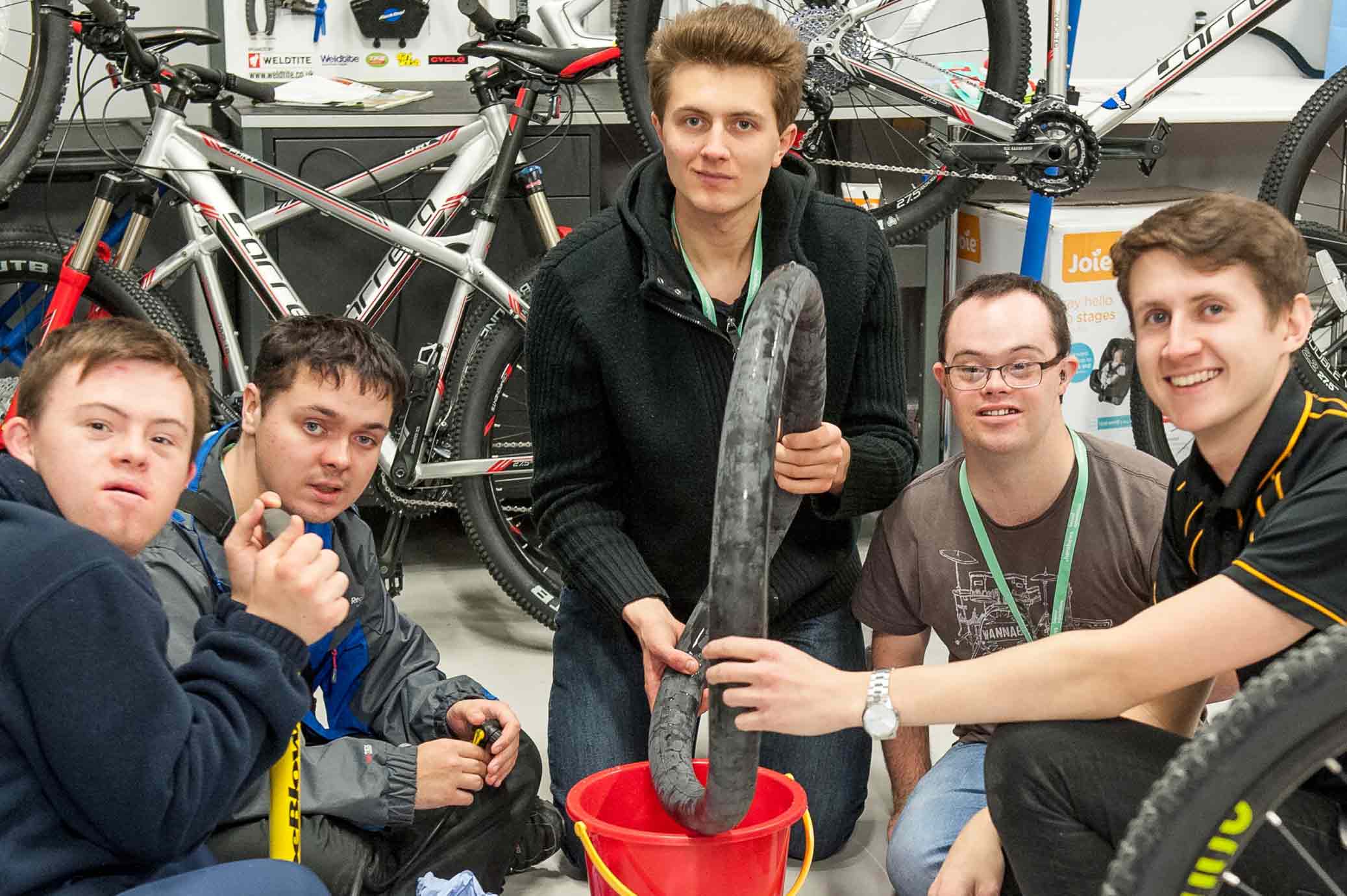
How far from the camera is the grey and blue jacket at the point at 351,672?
5.38ft

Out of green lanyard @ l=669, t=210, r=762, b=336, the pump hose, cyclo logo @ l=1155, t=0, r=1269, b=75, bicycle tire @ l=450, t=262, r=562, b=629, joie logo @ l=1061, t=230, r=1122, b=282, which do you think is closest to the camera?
the pump hose

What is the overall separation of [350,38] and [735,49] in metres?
1.88

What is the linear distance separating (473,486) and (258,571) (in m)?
1.65

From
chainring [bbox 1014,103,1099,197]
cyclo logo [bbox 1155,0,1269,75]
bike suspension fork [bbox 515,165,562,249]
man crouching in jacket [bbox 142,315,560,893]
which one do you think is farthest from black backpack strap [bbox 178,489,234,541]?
cyclo logo [bbox 1155,0,1269,75]

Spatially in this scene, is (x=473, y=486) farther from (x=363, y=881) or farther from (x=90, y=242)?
(x=363, y=881)

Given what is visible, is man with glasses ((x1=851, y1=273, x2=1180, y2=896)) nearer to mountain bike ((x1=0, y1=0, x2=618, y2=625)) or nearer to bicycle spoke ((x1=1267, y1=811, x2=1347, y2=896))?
bicycle spoke ((x1=1267, y1=811, x2=1347, y2=896))

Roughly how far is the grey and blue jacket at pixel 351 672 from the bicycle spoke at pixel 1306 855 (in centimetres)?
106

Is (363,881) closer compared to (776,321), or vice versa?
(776,321)

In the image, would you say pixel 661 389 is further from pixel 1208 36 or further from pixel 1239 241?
pixel 1208 36

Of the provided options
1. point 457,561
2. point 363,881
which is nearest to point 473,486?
point 457,561

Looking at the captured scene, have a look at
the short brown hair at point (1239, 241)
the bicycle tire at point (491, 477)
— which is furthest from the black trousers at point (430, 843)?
the short brown hair at point (1239, 241)

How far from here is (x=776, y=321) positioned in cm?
129

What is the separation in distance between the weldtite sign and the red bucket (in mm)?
2264

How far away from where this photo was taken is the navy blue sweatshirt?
114 cm
